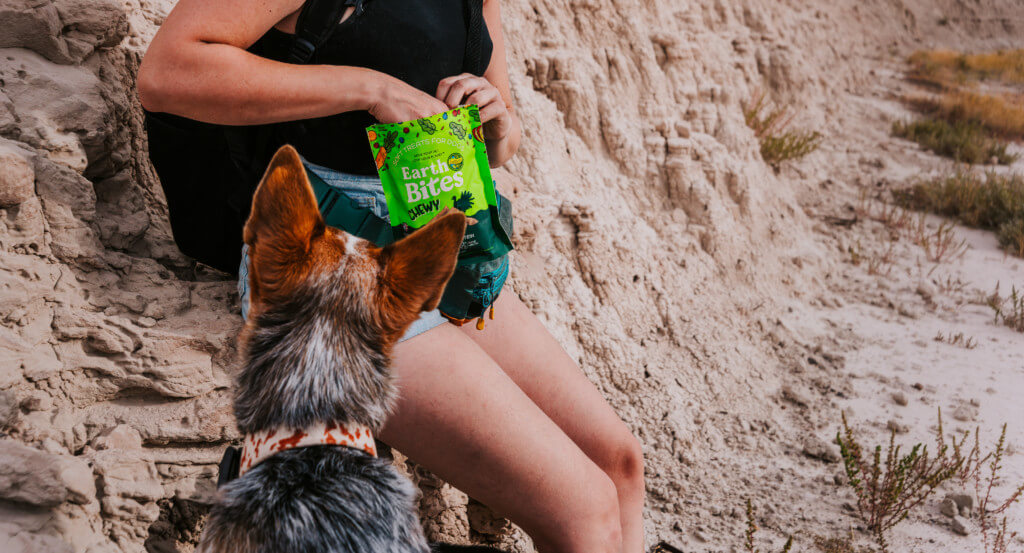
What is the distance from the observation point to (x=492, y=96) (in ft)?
6.86

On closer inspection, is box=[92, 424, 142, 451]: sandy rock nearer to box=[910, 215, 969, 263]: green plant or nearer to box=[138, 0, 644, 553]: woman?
box=[138, 0, 644, 553]: woman

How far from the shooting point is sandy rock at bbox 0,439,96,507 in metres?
1.66

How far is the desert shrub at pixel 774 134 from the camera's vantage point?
6887 millimetres

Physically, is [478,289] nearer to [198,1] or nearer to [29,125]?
[198,1]

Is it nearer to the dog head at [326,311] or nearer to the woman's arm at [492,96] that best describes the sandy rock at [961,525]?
the woman's arm at [492,96]

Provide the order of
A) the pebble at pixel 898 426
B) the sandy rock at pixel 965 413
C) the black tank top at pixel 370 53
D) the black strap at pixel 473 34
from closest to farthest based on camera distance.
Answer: the black tank top at pixel 370 53
the black strap at pixel 473 34
the pebble at pixel 898 426
the sandy rock at pixel 965 413

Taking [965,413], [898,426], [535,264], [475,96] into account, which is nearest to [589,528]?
[475,96]

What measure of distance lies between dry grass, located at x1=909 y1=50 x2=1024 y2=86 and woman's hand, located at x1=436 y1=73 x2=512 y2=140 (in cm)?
1281

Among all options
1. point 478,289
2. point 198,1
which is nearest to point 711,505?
point 478,289

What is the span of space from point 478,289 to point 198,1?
109 cm

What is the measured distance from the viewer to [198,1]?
1686mm

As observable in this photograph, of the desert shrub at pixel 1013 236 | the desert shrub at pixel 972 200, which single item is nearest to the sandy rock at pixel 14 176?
the desert shrub at pixel 972 200

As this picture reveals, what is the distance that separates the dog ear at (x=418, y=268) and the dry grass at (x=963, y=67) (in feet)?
44.3

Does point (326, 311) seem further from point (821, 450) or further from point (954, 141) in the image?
point (954, 141)
